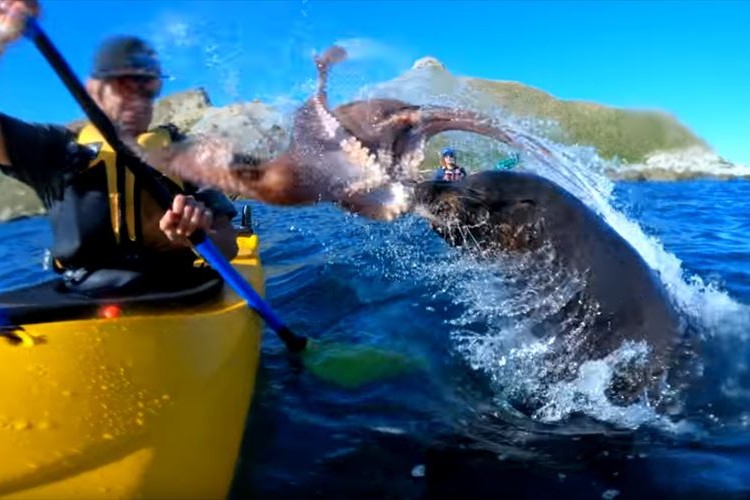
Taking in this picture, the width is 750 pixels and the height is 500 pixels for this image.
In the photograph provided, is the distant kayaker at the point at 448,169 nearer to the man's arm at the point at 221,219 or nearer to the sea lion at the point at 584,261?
the sea lion at the point at 584,261

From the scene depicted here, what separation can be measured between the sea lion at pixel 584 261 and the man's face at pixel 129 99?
1.76 meters

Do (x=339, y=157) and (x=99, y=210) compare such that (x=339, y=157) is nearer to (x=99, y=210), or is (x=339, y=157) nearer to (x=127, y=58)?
(x=127, y=58)

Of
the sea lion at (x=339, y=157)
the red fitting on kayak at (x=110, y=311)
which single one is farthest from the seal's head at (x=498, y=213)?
the red fitting on kayak at (x=110, y=311)

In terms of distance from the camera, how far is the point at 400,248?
10969 millimetres

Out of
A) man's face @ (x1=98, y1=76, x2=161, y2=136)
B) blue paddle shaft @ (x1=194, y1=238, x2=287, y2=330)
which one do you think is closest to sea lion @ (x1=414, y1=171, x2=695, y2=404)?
blue paddle shaft @ (x1=194, y1=238, x2=287, y2=330)

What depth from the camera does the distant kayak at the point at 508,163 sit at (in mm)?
4458

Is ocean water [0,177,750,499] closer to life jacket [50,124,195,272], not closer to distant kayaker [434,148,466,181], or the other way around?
distant kayaker [434,148,466,181]

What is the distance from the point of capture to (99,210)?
3820 mm

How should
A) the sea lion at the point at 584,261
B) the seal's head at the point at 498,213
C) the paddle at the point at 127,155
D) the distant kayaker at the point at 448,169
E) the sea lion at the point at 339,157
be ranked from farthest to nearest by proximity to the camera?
the sea lion at the point at 584,261 → the seal's head at the point at 498,213 → the distant kayaker at the point at 448,169 → the paddle at the point at 127,155 → the sea lion at the point at 339,157

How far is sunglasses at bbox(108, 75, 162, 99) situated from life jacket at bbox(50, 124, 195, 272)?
1.36 ft

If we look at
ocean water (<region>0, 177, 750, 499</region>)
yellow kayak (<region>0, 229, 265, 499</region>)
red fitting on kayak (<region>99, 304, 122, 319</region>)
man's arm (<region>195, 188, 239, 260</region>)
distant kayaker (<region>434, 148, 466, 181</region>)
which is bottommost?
ocean water (<region>0, 177, 750, 499</region>)

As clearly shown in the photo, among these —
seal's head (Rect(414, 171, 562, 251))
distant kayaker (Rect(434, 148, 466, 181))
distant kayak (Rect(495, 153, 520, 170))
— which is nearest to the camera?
distant kayaker (Rect(434, 148, 466, 181))

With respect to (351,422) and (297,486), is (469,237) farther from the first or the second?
(297,486)

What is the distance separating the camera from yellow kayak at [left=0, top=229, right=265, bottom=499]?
283 centimetres
